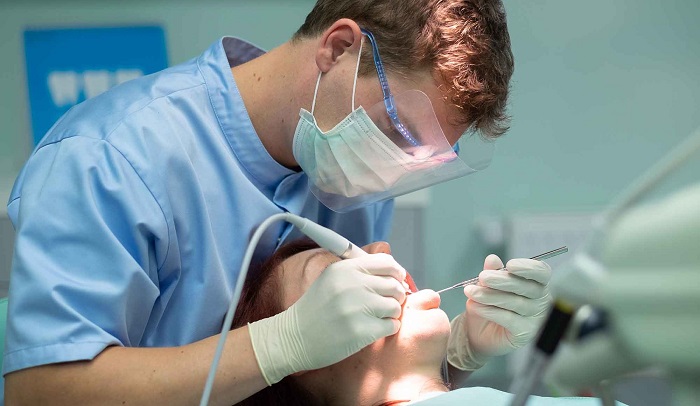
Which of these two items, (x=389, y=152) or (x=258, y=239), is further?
(x=389, y=152)

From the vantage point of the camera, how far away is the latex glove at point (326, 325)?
142cm

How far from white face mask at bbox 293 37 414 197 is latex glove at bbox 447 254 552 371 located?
308 mm

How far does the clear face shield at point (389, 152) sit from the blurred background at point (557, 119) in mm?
1496

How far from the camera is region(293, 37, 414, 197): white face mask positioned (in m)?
1.58

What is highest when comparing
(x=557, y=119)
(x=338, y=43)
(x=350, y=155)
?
(x=338, y=43)

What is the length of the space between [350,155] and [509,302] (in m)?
0.47

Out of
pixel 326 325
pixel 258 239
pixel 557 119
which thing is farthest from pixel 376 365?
pixel 557 119

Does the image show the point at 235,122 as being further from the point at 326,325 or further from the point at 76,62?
the point at 76,62

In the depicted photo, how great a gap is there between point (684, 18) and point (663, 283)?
3.01 meters

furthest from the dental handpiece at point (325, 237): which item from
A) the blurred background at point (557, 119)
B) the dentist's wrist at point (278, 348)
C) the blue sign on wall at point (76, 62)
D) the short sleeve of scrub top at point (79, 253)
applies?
the blue sign on wall at point (76, 62)

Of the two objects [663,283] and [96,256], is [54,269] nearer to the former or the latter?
[96,256]

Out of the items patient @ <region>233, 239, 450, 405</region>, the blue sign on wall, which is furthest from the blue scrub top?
the blue sign on wall

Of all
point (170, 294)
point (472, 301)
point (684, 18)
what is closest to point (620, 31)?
point (684, 18)

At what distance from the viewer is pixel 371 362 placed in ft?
5.41
